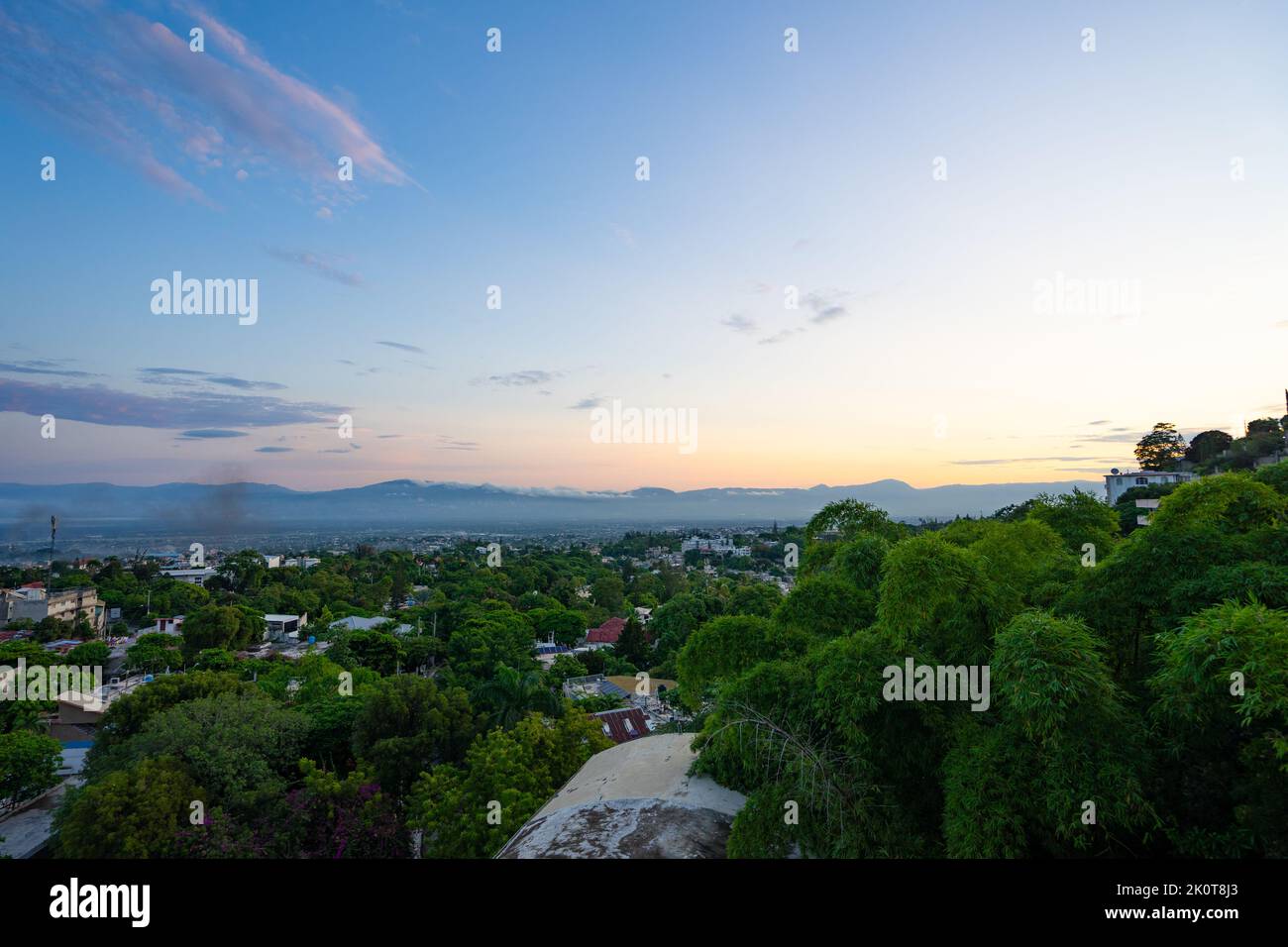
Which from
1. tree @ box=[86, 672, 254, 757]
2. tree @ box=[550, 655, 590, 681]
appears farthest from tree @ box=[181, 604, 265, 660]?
tree @ box=[550, 655, 590, 681]

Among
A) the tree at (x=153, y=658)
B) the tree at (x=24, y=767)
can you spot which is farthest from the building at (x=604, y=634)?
the tree at (x=24, y=767)

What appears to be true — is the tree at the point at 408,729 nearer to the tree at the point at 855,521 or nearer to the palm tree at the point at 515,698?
the palm tree at the point at 515,698

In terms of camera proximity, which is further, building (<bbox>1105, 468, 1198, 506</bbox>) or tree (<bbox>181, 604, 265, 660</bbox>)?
building (<bbox>1105, 468, 1198, 506</bbox>)

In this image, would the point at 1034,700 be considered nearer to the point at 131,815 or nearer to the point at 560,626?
the point at 131,815

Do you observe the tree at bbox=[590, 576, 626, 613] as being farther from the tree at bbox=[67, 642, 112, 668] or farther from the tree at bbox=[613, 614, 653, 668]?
the tree at bbox=[67, 642, 112, 668]

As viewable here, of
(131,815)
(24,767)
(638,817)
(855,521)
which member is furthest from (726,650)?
(24,767)
